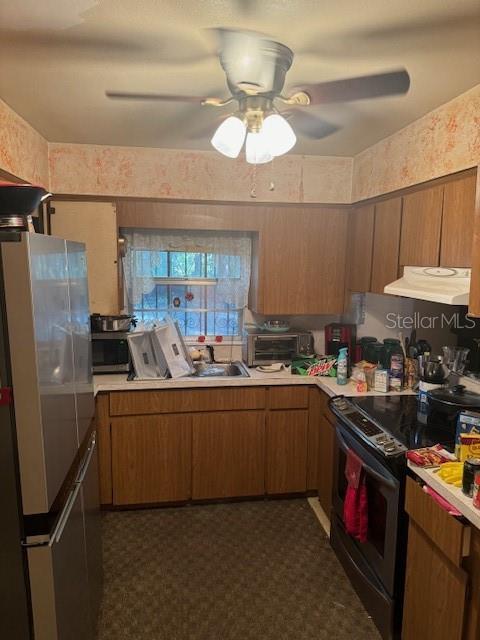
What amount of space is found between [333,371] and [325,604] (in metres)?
1.37

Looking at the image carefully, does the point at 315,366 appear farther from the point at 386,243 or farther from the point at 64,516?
the point at 64,516

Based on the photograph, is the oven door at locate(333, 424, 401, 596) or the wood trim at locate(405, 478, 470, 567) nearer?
the wood trim at locate(405, 478, 470, 567)

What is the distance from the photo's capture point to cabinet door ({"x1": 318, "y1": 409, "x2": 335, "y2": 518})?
2717 mm

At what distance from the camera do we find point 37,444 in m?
1.26

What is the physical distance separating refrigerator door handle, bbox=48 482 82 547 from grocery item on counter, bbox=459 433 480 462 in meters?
1.45

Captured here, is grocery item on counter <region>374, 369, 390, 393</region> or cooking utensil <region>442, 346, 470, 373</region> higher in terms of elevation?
cooking utensil <region>442, 346, 470, 373</region>

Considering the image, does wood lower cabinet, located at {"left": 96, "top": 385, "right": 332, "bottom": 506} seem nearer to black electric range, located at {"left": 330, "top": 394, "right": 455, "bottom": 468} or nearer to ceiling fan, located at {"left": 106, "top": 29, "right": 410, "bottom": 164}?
black electric range, located at {"left": 330, "top": 394, "right": 455, "bottom": 468}

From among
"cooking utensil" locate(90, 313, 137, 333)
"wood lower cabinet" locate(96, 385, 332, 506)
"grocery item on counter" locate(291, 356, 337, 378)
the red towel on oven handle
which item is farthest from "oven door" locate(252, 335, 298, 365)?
the red towel on oven handle

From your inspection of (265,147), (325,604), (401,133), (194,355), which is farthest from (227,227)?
(325,604)

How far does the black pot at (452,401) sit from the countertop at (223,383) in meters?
0.52

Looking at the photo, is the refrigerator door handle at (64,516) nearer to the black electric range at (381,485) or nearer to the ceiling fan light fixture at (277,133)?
the black electric range at (381,485)

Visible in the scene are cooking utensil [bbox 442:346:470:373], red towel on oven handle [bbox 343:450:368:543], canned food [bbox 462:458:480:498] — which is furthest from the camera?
cooking utensil [bbox 442:346:470:373]

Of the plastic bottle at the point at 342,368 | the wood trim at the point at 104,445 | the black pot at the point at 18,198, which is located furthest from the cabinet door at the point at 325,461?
the black pot at the point at 18,198

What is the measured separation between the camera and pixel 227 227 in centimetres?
309
